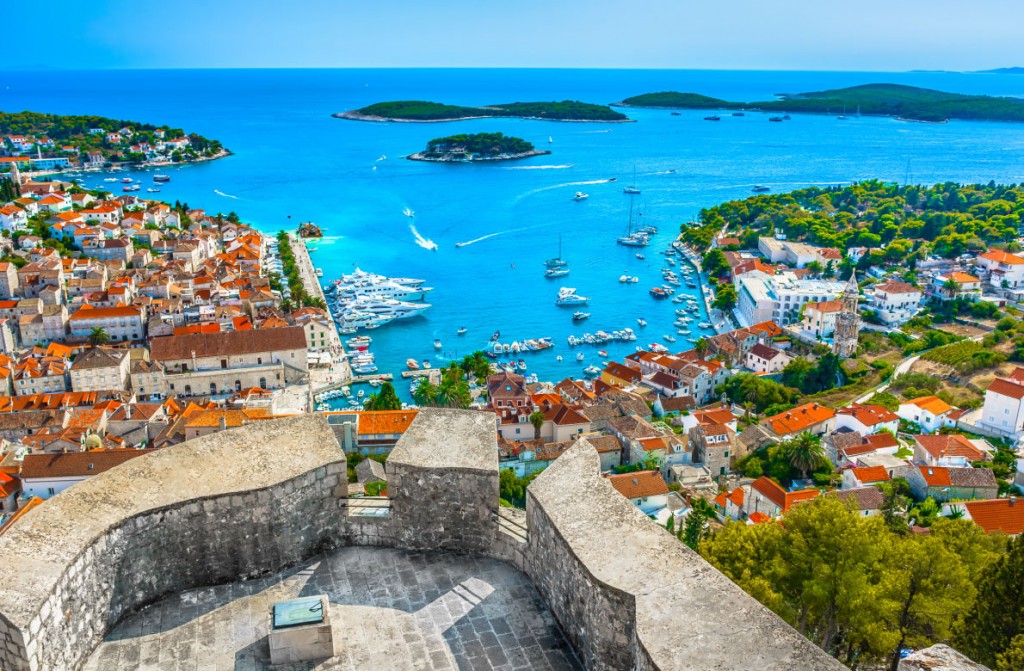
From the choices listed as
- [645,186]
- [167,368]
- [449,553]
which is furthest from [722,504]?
[645,186]

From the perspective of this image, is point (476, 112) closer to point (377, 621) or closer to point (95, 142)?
point (95, 142)

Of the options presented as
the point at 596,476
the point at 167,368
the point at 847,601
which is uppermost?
the point at 596,476

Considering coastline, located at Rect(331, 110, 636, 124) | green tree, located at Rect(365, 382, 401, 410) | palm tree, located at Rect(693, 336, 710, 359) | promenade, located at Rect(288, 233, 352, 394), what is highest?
coastline, located at Rect(331, 110, 636, 124)

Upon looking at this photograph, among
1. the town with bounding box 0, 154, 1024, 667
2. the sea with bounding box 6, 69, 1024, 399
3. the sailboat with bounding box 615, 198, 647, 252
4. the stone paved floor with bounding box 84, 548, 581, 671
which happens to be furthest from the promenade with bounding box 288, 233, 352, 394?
the stone paved floor with bounding box 84, 548, 581, 671

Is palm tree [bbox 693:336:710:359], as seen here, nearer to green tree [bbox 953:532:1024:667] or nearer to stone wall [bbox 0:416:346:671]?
green tree [bbox 953:532:1024:667]

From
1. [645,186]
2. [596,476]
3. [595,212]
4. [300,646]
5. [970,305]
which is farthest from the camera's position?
[645,186]

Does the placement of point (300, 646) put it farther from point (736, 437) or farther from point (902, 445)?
point (902, 445)
